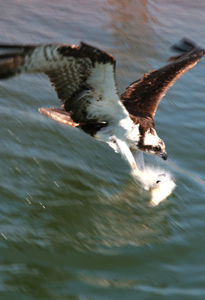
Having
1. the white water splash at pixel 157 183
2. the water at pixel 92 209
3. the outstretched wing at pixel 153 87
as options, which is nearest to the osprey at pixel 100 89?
the outstretched wing at pixel 153 87

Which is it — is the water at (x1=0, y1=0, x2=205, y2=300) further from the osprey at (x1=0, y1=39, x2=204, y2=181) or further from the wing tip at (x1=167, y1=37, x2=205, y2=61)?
the wing tip at (x1=167, y1=37, x2=205, y2=61)

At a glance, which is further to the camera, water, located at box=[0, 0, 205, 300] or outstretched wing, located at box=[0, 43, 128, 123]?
water, located at box=[0, 0, 205, 300]

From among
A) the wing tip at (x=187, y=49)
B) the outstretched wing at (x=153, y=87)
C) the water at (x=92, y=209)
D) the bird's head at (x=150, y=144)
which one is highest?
the wing tip at (x=187, y=49)

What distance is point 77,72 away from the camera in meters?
4.70

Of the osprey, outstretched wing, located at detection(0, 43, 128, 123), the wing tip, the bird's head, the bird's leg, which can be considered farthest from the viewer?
the wing tip

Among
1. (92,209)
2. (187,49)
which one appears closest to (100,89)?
(92,209)

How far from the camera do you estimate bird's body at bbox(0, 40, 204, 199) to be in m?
4.18

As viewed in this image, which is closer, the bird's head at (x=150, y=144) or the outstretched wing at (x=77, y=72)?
the outstretched wing at (x=77, y=72)

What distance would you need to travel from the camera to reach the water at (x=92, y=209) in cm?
426

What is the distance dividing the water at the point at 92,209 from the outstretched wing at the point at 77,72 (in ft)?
2.99

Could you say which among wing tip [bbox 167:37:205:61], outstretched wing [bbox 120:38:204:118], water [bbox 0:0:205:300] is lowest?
water [bbox 0:0:205:300]

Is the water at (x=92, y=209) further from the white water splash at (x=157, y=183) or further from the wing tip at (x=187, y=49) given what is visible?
the wing tip at (x=187, y=49)

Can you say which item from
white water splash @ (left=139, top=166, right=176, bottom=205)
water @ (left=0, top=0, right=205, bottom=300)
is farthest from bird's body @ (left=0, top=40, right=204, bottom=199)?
water @ (left=0, top=0, right=205, bottom=300)

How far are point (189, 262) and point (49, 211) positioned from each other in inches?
63.3
